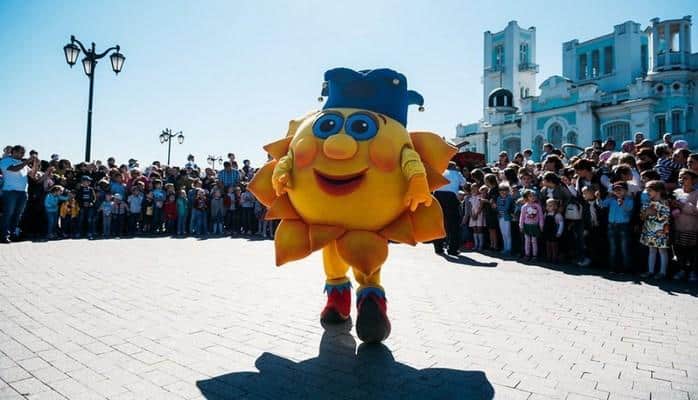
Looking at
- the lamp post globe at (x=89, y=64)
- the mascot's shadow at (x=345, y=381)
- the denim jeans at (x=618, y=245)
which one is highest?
the lamp post globe at (x=89, y=64)

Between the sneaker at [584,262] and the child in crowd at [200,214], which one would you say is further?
the child in crowd at [200,214]

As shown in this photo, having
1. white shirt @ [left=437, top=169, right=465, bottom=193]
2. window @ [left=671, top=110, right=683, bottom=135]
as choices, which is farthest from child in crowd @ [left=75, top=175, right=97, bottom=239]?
window @ [left=671, top=110, right=683, bottom=135]

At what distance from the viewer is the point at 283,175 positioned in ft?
12.0

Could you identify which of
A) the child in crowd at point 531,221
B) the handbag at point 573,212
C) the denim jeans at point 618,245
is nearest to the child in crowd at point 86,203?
the child in crowd at point 531,221

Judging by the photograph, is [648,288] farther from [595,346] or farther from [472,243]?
[472,243]

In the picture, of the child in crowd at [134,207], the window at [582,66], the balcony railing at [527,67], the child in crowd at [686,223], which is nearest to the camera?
the child in crowd at [686,223]

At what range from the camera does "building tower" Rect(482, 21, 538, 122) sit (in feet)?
168

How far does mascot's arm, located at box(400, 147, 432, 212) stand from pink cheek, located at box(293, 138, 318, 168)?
0.73 metres

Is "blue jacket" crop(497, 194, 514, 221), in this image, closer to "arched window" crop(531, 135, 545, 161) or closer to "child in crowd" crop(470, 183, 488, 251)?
"child in crowd" crop(470, 183, 488, 251)

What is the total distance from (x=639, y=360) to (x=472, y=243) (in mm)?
7894

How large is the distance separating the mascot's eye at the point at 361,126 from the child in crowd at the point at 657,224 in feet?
19.4

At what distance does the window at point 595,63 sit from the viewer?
43.0 meters

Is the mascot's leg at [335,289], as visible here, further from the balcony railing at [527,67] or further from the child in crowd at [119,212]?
the balcony railing at [527,67]

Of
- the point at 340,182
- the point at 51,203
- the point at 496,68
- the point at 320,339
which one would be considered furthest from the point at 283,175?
the point at 496,68
